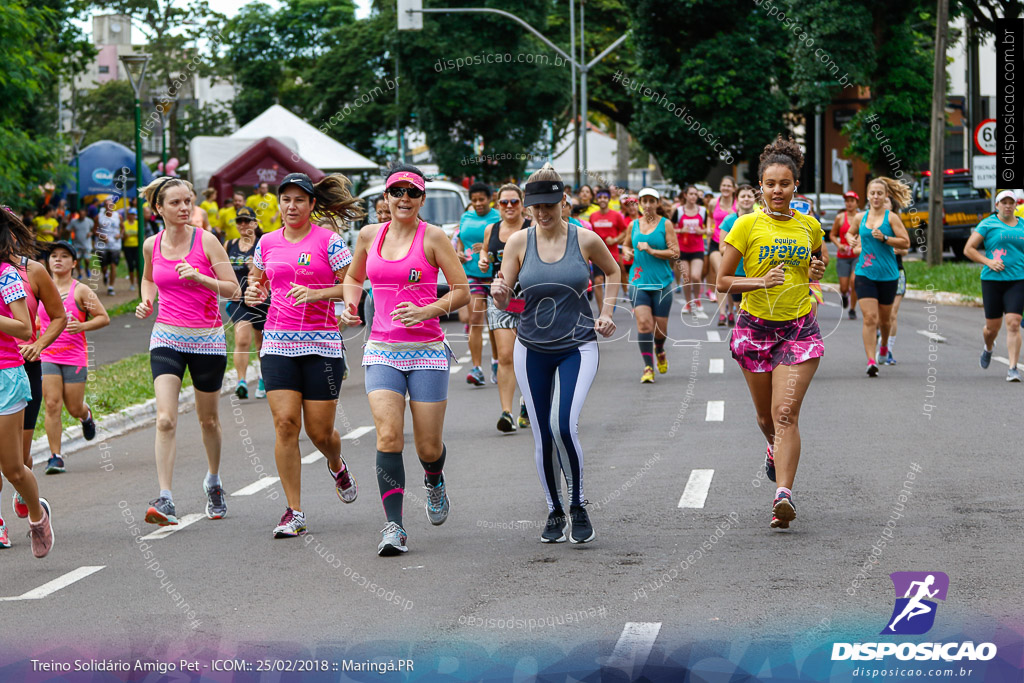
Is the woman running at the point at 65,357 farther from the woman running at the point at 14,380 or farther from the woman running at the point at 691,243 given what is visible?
the woman running at the point at 691,243

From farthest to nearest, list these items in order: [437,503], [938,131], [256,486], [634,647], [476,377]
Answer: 1. [938,131]
2. [476,377]
3. [256,486]
4. [437,503]
5. [634,647]

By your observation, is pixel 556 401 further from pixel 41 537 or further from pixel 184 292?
pixel 41 537

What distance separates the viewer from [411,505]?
8.39 metres

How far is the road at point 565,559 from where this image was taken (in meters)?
5.20

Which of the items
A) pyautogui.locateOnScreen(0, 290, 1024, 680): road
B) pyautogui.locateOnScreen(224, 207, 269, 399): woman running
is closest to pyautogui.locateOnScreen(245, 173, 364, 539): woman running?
pyautogui.locateOnScreen(0, 290, 1024, 680): road

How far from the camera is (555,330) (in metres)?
7.03

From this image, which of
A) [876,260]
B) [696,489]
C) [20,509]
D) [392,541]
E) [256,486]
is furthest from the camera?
[876,260]

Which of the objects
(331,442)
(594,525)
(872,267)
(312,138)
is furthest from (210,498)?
(312,138)

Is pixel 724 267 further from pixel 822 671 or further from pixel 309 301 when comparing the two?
pixel 822 671

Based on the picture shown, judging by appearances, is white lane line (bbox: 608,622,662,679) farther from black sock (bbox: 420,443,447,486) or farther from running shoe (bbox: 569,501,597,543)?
black sock (bbox: 420,443,447,486)

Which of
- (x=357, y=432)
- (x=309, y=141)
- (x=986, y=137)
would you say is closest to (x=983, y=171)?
(x=986, y=137)

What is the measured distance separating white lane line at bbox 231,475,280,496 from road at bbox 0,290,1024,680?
0.15 feet

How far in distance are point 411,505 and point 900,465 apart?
3.13 m

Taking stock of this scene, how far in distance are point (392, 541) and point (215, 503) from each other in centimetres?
169
